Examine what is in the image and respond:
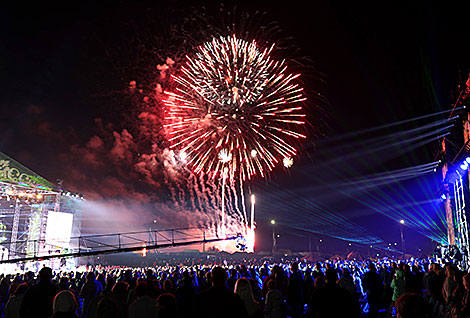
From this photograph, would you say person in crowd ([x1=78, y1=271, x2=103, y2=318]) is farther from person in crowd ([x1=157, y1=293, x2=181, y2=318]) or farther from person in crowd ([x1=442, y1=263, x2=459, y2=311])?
person in crowd ([x1=442, y1=263, x2=459, y2=311])

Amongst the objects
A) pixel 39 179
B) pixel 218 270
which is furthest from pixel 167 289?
pixel 39 179

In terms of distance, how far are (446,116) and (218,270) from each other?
31.3 meters

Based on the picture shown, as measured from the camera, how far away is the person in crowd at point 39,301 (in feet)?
22.3

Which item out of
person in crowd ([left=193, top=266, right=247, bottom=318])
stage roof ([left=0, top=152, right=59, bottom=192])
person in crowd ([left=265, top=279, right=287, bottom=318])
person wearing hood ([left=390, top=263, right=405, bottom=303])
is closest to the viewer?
person in crowd ([left=193, top=266, right=247, bottom=318])

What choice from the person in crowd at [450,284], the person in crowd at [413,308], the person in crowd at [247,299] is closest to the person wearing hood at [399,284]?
the person in crowd at [450,284]

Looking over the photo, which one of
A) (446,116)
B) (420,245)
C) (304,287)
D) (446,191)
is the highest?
(446,116)

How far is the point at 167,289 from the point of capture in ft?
29.4

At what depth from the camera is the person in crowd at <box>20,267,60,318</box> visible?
268 inches

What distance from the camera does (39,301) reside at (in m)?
6.88

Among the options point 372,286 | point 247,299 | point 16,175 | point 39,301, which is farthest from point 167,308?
point 16,175

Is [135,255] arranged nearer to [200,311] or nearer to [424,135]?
[424,135]

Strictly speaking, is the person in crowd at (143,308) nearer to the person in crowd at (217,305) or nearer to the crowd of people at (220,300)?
the crowd of people at (220,300)

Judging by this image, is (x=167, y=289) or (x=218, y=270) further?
(x=167, y=289)

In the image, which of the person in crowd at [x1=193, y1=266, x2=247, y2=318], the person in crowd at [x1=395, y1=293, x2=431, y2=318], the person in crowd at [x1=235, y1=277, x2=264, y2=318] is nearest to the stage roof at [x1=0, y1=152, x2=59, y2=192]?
the person in crowd at [x1=235, y1=277, x2=264, y2=318]
